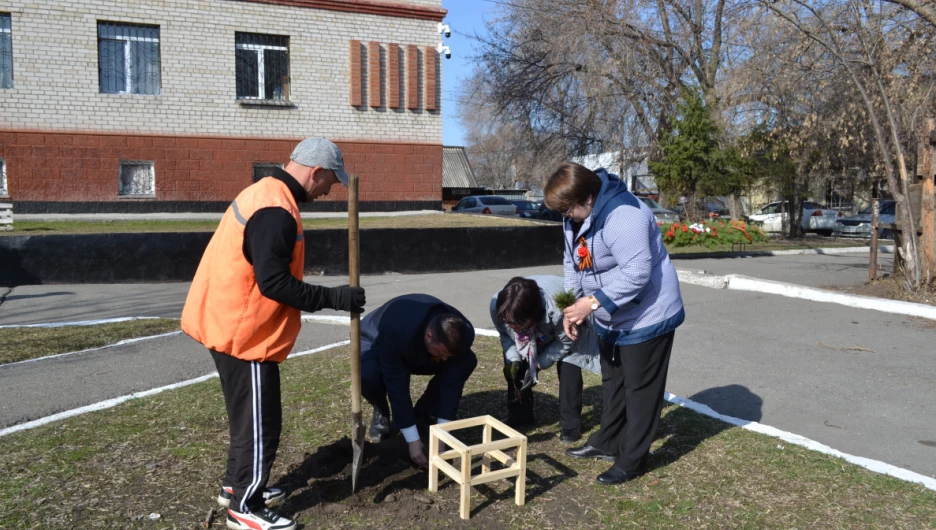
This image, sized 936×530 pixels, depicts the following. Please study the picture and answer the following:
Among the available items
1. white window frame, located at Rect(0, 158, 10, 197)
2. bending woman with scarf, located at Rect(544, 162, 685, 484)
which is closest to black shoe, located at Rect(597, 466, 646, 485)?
bending woman with scarf, located at Rect(544, 162, 685, 484)

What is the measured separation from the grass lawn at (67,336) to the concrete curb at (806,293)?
807 centimetres

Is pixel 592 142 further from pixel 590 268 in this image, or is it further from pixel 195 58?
pixel 590 268

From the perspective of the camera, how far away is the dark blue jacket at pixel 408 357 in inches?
158

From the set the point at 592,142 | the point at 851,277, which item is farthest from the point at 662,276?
the point at 592,142

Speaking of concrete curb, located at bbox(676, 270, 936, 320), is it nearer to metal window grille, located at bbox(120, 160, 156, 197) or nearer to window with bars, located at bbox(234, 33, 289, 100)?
window with bars, located at bbox(234, 33, 289, 100)

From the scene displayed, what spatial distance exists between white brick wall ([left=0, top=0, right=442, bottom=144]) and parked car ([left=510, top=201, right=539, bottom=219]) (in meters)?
8.75

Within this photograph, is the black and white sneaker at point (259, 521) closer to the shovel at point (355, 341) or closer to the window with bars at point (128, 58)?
the shovel at point (355, 341)

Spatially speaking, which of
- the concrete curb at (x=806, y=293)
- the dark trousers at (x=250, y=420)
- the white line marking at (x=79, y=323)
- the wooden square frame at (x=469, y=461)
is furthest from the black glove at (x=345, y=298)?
the concrete curb at (x=806, y=293)

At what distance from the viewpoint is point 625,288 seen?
374 centimetres

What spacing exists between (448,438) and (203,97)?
686 inches

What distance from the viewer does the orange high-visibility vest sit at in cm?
317

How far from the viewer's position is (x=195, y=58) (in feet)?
61.5

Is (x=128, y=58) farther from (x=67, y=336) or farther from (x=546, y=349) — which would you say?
(x=546, y=349)

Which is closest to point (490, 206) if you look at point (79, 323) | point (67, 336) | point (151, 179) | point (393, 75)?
point (393, 75)
